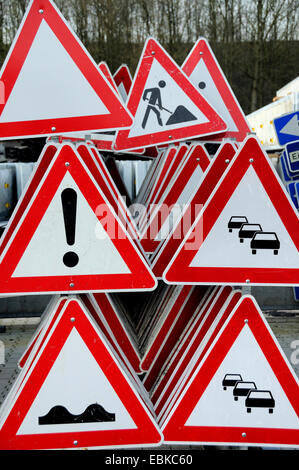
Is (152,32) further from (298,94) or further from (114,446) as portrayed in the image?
(114,446)

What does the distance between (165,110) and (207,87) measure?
1.79 ft

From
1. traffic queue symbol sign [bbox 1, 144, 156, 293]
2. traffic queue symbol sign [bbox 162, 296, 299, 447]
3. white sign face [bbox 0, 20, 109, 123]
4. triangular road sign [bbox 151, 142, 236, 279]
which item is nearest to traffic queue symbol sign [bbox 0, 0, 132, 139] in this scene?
white sign face [bbox 0, 20, 109, 123]

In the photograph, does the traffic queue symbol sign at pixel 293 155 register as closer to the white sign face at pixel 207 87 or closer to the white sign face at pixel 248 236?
the white sign face at pixel 207 87

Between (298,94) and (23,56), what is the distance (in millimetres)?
17617

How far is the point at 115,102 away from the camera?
3215 mm

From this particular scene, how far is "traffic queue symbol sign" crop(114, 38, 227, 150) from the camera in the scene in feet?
15.2

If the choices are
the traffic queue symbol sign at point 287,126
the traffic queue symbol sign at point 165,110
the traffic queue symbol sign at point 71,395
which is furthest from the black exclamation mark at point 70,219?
the traffic queue symbol sign at point 287,126

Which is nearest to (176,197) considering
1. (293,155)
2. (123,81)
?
(123,81)

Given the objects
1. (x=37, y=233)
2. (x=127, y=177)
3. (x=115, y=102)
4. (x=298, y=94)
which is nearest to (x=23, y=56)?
(x=115, y=102)

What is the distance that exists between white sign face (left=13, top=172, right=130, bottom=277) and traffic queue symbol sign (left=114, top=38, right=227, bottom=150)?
1.65 m

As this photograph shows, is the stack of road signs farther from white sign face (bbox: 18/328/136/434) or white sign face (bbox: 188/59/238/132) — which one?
white sign face (bbox: 188/59/238/132)
